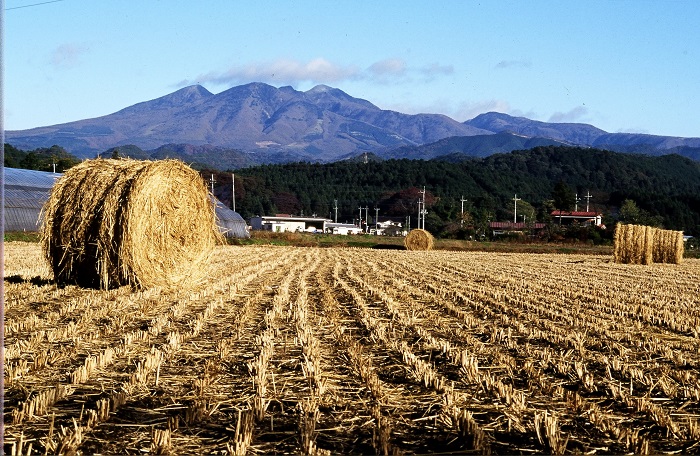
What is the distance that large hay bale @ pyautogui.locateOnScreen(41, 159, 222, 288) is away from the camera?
12281mm

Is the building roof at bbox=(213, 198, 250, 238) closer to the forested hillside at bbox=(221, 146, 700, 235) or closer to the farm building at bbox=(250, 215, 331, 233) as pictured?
the farm building at bbox=(250, 215, 331, 233)

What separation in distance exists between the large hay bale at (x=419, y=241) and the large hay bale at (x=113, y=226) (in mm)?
29432

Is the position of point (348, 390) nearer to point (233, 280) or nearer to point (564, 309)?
point (564, 309)

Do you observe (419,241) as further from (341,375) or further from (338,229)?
(338,229)

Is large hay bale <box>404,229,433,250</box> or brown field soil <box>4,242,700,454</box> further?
large hay bale <box>404,229,433,250</box>

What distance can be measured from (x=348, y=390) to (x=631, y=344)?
4.03m

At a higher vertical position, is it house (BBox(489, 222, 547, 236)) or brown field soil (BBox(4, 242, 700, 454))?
brown field soil (BBox(4, 242, 700, 454))

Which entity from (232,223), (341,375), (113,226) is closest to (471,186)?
(232,223)

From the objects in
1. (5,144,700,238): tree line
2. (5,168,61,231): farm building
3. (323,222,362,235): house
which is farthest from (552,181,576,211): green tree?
(5,168,61,231): farm building

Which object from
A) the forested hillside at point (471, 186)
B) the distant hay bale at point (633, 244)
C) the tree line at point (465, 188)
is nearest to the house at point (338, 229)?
the tree line at point (465, 188)

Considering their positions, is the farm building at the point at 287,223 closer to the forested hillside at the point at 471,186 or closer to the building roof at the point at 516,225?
the forested hillside at the point at 471,186

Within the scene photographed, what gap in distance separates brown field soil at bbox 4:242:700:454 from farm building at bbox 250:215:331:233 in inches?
3156

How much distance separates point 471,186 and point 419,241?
71.8 m

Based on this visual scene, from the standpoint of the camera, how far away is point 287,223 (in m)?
101
